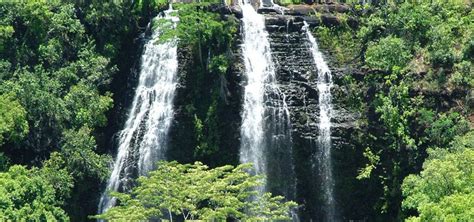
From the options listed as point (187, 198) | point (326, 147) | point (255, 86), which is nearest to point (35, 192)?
point (187, 198)

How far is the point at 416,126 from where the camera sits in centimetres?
3344

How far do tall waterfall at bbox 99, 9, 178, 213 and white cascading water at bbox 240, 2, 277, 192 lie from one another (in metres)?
3.38

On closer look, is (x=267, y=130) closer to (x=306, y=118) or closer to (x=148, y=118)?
(x=306, y=118)

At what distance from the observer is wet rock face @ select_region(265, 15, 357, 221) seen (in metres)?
33.8

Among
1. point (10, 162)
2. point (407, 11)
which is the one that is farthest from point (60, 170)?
point (407, 11)

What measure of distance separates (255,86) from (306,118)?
287cm

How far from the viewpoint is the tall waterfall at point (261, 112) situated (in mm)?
34375

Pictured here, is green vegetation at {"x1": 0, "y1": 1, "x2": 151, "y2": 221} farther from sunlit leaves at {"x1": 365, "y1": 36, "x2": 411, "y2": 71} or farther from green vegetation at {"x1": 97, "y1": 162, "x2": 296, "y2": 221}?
sunlit leaves at {"x1": 365, "y1": 36, "x2": 411, "y2": 71}

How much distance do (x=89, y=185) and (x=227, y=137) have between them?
638 cm

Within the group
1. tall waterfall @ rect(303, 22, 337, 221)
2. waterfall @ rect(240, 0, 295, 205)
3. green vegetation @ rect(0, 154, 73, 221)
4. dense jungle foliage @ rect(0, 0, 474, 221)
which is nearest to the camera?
green vegetation @ rect(0, 154, 73, 221)

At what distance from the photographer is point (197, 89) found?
35.7m

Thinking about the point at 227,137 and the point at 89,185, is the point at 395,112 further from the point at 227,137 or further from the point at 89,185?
the point at 89,185

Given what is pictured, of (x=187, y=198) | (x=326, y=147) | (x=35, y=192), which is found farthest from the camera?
(x=326, y=147)

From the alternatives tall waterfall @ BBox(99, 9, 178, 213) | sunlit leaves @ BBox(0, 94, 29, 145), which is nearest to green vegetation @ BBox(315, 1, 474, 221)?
tall waterfall @ BBox(99, 9, 178, 213)
